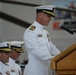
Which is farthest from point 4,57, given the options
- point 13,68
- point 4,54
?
point 13,68

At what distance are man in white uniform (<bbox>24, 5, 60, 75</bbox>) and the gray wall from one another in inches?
131

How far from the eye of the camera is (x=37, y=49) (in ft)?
7.52

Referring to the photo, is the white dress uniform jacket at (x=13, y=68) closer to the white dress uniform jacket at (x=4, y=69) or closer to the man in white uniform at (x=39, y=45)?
the white dress uniform jacket at (x=4, y=69)

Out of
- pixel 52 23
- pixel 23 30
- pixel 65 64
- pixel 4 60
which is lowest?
pixel 65 64

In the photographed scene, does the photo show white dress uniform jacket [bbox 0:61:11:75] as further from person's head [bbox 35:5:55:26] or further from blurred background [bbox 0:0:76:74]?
blurred background [bbox 0:0:76:74]

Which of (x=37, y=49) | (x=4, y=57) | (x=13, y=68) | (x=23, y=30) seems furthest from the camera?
(x=23, y=30)

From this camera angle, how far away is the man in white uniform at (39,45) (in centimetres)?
231

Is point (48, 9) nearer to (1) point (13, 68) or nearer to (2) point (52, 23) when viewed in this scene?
(1) point (13, 68)

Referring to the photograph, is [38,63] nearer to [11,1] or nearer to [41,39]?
[41,39]

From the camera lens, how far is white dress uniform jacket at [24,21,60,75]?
7.56 feet

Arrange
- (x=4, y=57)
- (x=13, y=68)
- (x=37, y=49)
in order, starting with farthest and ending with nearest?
(x=13, y=68) → (x=4, y=57) → (x=37, y=49)

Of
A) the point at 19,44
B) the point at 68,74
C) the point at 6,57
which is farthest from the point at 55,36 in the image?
the point at 68,74

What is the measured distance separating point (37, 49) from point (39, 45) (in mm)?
65

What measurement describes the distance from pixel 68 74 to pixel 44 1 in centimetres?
438
